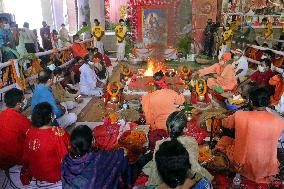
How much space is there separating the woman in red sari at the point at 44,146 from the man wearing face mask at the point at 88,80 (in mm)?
4386

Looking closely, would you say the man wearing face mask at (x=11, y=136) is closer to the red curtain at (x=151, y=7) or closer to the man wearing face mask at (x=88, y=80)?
the man wearing face mask at (x=88, y=80)

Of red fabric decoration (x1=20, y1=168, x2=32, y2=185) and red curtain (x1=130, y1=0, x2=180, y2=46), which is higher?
red curtain (x1=130, y1=0, x2=180, y2=46)

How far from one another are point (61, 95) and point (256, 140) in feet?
15.9

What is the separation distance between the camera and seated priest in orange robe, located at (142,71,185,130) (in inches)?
194

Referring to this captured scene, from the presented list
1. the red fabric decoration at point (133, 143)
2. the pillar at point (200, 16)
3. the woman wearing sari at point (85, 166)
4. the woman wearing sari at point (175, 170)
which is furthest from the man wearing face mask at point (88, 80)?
the pillar at point (200, 16)

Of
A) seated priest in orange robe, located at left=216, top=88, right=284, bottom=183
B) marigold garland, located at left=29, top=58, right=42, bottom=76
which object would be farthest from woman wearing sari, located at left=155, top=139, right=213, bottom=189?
marigold garland, located at left=29, top=58, right=42, bottom=76

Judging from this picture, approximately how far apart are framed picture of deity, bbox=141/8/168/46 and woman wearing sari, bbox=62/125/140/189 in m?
13.0

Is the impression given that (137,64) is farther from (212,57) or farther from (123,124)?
(123,124)

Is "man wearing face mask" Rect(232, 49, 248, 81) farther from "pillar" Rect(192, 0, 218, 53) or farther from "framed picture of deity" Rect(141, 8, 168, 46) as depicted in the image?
"framed picture of deity" Rect(141, 8, 168, 46)

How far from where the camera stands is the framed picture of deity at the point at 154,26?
15.1 m

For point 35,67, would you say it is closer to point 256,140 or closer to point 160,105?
point 160,105

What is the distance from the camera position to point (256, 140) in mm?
3873

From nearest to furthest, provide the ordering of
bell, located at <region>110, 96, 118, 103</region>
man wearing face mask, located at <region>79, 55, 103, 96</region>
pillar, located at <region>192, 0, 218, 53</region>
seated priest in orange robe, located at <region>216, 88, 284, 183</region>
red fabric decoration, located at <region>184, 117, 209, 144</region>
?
seated priest in orange robe, located at <region>216, 88, 284, 183</region> < red fabric decoration, located at <region>184, 117, 209, 144</region> < bell, located at <region>110, 96, 118, 103</region> < man wearing face mask, located at <region>79, 55, 103, 96</region> < pillar, located at <region>192, 0, 218, 53</region>

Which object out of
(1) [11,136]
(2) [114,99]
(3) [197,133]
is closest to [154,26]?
(2) [114,99]
